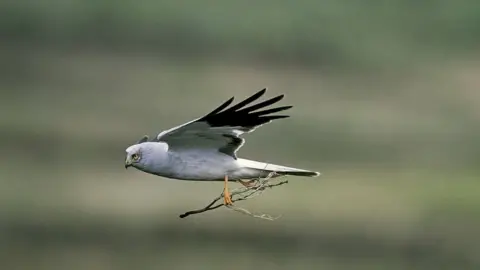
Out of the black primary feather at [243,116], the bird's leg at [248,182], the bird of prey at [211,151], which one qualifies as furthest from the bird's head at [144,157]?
the bird's leg at [248,182]

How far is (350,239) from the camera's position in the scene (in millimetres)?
17125

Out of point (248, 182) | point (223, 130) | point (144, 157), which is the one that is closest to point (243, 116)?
point (223, 130)

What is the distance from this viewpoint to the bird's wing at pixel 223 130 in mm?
7148

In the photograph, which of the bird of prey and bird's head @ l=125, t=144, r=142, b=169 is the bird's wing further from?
bird's head @ l=125, t=144, r=142, b=169

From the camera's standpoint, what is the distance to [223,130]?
23.5ft

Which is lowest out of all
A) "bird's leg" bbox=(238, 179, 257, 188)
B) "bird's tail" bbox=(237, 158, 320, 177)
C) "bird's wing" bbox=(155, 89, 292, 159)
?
"bird's leg" bbox=(238, 179, 257, 188)

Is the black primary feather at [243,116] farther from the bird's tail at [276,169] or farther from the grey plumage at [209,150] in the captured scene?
the bird's tail at [276,169]

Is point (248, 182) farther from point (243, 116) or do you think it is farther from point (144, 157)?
point (144, 157)

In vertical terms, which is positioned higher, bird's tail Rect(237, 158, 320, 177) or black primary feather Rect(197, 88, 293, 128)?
black primary feather Rect(197, 88, 293, 128)

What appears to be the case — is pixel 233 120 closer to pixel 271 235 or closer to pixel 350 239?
pixel 271 235

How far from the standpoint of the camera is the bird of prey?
278 inches

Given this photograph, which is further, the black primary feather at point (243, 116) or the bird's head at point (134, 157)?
the black primary feather at point (243, 116)

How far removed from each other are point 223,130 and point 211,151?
109mm

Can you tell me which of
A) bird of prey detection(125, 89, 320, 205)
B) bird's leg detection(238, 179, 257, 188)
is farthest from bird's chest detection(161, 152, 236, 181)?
bird's leg detection(238, 179, 257, 188)
